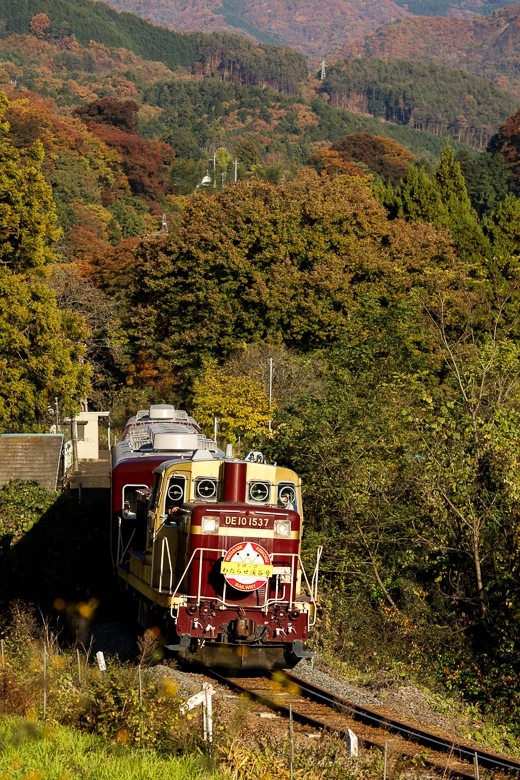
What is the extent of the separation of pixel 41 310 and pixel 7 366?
2.03 m

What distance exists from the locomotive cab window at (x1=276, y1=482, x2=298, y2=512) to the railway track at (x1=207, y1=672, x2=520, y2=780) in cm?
251

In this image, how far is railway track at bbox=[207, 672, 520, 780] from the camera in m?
12.3

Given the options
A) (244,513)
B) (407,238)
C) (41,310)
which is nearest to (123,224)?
(407,238)

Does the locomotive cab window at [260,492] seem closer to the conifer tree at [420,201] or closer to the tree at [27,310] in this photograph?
the tree at [27,310]

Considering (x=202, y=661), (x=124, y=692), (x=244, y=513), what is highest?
(x=244, y=513)

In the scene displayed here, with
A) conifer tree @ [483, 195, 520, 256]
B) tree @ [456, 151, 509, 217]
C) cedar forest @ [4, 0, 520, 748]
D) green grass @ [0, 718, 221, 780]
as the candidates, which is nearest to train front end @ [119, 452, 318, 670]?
cedar forest @ [4, 0, 520, 748]

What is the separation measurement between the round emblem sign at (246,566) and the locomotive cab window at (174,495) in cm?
154

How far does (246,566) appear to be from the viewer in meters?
15.3

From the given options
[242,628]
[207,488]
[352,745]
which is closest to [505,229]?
[207,488]

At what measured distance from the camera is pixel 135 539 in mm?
20062

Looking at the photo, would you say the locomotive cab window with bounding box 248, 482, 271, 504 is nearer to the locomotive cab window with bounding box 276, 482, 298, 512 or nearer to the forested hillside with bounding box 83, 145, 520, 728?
the locomotive cab window with bounding box 276, 482, 298, 512

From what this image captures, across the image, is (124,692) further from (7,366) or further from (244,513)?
(7,366)

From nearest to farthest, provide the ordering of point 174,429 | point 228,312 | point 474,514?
point 474,514 → point 174,429 → point 228,312

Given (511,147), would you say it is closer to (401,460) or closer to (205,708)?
(401,460)
